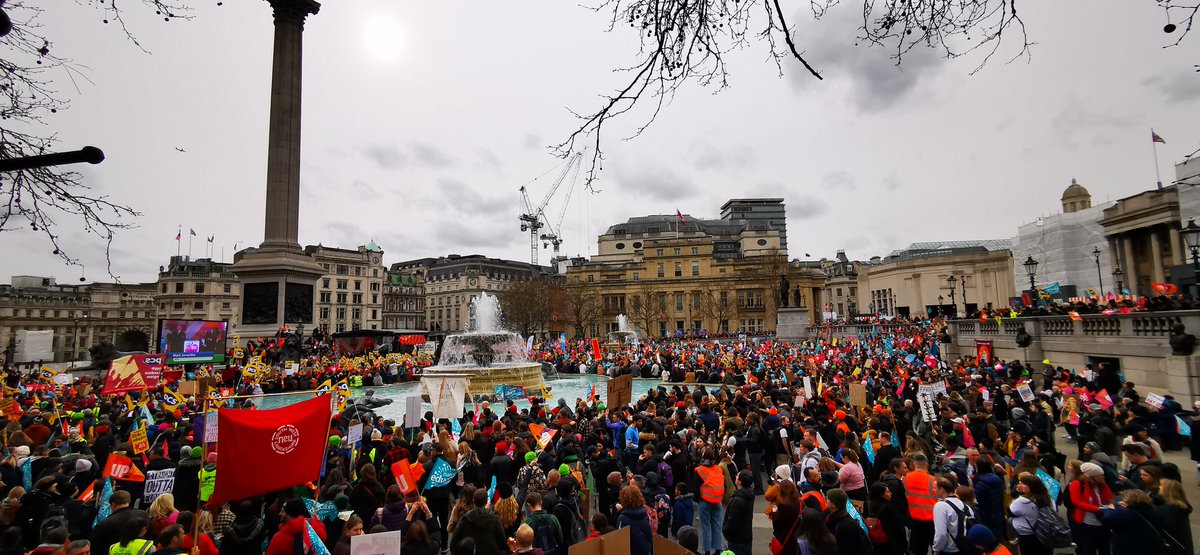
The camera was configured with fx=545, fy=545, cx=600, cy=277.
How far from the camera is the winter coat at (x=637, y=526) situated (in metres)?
5.88

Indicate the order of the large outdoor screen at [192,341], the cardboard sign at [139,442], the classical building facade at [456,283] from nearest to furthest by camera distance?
the cardboard sign at [139,442] < the large outdoor screen at [192,341] < the classical building facade at [456,283]

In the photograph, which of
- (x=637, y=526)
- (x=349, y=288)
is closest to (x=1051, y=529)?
(x=637, y=526)

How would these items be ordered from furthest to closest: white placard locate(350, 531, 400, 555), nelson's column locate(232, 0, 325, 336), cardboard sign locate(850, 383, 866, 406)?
nelson's column locate(232, 0, 325, 336), cardboard sign locate(850, 383, 866, 406), white placard locate(350, 531, 400, 555)

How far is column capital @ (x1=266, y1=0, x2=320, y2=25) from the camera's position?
1347 inches

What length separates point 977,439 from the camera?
9445 mm

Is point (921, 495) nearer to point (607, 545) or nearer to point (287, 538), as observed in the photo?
point (607, 545)

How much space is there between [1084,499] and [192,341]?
33278 mm

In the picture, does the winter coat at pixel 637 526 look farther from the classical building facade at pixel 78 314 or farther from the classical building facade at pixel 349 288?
the classical building facade at pixel 78 314

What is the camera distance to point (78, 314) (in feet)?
259

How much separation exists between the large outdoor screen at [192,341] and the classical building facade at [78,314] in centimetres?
6357

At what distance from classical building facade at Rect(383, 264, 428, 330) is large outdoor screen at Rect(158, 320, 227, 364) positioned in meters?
81.8

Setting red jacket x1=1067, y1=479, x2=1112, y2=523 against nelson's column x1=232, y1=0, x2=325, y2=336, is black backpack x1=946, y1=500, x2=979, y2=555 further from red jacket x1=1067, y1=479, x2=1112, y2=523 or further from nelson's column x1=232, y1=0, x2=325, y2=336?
nelson's column x1=232, y1=0, x2=325, y2=336

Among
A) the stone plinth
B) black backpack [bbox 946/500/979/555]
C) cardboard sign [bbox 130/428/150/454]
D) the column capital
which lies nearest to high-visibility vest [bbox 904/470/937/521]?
black backpack [bbox 946/500/979/555]

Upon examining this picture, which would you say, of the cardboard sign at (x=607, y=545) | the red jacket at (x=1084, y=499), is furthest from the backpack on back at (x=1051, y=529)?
the cardboard sign at (x=607, y=545)
